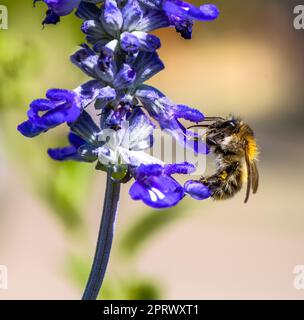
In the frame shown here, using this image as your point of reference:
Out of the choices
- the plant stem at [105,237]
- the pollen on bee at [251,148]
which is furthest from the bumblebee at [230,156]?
the plant stem at [105,237]

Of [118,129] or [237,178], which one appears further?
[237,178]

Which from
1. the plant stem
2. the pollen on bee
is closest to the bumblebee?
the pollen on bee

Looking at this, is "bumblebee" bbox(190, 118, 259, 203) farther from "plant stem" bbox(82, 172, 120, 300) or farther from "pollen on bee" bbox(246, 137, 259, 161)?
"plant stem" bbox(82, 172, 120, 300)

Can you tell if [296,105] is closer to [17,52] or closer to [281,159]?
[281,159]

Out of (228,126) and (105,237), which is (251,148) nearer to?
(228,126)

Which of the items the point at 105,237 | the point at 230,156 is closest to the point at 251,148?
the point at 230,156

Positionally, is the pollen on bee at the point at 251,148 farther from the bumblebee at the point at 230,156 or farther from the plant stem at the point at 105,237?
the plant stem at the point at 105,237

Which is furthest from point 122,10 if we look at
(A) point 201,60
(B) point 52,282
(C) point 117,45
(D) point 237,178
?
(A) point 201,60
